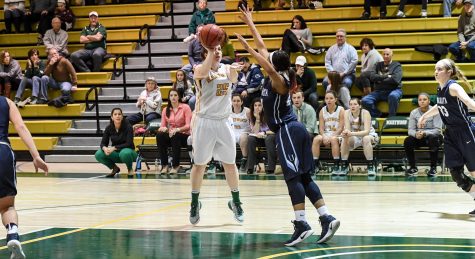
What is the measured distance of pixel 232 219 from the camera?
8.66 metres

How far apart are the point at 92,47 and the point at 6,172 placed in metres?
12.6

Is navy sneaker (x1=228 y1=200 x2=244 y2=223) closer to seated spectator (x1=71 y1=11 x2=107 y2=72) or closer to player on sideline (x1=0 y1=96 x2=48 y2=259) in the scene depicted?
player on sideline (x1=0 y1=96 x2=48 y2=259)

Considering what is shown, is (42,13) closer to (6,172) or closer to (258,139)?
(258,139)

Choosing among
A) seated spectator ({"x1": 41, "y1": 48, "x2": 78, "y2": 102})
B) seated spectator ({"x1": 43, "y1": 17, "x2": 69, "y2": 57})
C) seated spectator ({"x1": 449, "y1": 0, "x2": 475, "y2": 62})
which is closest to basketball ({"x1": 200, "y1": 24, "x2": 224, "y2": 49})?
seated spectator ({"x1": 449, "y1": 0, "x2": 475, "y2": 62})

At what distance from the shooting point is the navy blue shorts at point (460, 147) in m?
8.50

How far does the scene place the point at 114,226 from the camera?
8250 mm

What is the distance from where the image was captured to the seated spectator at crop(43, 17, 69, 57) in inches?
734

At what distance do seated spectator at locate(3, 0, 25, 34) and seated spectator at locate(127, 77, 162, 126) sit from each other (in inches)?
233

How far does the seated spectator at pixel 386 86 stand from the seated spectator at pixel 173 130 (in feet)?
10.5

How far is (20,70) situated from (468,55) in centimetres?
918

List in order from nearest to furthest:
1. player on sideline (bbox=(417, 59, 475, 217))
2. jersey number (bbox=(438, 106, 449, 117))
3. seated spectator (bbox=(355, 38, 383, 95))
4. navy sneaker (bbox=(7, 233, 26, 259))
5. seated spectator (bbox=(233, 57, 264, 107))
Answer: navy sneaker (bbox=(7, 233, 26, 259)), player on sideline (bbox=(417, 59, 475, 217)), jersey number (bbox=(438, 106, 449, 117)), seated spectator (bbox=(233, 57, 264, 107)), seated spectator (bbox=(355, 38, 383, 95))

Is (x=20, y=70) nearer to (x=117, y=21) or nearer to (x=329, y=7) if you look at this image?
(x=117, y=21)

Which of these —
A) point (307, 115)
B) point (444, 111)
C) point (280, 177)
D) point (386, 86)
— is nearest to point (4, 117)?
point (444, 111)

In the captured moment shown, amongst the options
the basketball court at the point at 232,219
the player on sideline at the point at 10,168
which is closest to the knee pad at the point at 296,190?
the basketball court at the point at 232,219
